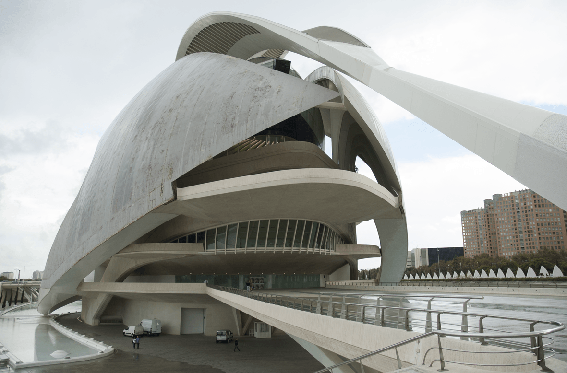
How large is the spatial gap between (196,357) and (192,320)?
8.73 meters

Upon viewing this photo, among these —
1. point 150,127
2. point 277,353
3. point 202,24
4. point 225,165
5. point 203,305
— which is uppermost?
point 202,24

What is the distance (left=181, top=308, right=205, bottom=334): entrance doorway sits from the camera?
30.4 meters

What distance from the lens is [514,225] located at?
348ft

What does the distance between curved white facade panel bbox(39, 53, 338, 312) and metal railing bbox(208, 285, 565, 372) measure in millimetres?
9060

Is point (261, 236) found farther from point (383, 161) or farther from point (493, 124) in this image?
point (493, 124)

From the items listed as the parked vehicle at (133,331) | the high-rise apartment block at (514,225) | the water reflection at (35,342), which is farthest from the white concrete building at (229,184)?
the high-rise apartment block at (514,225)

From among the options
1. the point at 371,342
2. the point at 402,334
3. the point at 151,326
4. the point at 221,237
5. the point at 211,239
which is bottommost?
the point at 151,326

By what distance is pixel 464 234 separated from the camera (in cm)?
12862

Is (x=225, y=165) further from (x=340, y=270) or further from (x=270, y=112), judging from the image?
(x=340, y=270)

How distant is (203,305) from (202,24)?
2076 centimetres

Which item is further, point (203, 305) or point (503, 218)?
point (503, 218)

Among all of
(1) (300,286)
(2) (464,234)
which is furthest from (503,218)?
(1) (300,286)

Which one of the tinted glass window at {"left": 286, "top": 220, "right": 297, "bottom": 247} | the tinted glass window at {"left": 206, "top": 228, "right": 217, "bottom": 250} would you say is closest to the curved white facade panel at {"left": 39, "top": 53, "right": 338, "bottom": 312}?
the tinted glass window at {"left": 206, "top": 228, "right": 217, "bottom": 250}

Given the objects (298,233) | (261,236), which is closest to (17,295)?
(261,236)
